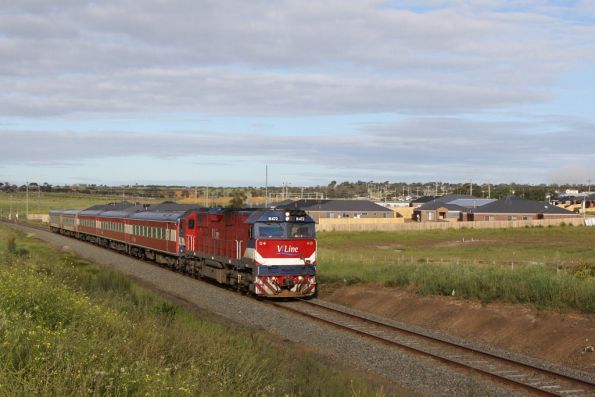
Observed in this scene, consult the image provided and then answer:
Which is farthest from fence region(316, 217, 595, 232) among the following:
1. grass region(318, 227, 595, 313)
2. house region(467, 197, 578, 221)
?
grass region(318, 227, 595, 313)

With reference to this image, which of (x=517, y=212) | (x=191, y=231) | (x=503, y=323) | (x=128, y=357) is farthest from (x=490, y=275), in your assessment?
(x=517, y=212)

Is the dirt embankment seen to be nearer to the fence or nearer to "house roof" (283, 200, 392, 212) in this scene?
the fence

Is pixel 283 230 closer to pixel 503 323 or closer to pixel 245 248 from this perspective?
pixel 245 248

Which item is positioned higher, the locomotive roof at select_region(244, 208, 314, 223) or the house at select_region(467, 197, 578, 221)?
the locomotive roof at select_region(244, 208, 314, 223)

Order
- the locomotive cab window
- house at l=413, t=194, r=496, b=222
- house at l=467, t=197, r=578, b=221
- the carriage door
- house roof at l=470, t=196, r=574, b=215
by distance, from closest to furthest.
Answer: the locomotive cab window, the carriage door, house at l=467, t=197, r=578, b=221, house roof at l=470, t=196, r=574, b=215, house at l=413, t=194, r=496, b=222

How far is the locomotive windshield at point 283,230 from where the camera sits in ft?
83.5

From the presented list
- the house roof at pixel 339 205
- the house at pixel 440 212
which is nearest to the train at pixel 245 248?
the house roof at pixel 339 205

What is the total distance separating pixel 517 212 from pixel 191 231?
288 ft

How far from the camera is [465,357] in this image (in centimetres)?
1608

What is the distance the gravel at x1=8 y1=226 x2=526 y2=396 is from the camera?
44.4ft

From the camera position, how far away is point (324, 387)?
37.1 ft

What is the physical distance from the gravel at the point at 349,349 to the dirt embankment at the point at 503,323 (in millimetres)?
3306

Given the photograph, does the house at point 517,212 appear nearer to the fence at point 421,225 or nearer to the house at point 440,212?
the fence at point 421,225

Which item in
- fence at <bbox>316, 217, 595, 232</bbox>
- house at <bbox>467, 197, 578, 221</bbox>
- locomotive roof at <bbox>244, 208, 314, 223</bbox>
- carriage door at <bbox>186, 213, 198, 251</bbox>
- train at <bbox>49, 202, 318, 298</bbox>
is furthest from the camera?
house at <bbox>467, 197, 578, 221</bbox>
